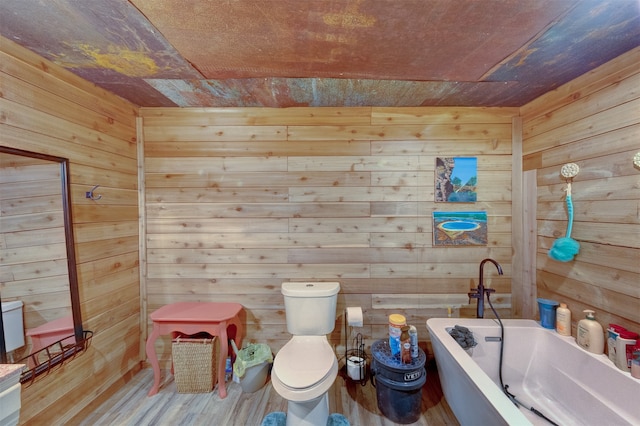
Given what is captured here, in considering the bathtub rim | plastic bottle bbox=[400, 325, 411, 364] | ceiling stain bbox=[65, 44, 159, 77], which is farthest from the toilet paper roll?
ceiling stain bbox=[65, 44, 159, 77]

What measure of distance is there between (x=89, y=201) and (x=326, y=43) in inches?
73.7

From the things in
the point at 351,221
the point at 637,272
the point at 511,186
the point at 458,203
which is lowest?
the point at 637,272

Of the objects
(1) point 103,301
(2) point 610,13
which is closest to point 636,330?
(2) point 610,13

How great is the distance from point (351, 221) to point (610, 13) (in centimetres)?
173

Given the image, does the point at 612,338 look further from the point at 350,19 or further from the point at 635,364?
the point at 350,19

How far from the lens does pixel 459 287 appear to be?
6.89ft

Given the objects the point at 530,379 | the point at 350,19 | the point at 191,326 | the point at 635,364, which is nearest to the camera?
the point at 350,19

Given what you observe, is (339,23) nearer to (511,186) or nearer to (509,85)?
(509,85)

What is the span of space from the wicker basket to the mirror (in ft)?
2.03

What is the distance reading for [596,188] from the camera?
1.51 meters

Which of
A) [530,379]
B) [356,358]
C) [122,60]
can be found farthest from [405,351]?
[122,60]

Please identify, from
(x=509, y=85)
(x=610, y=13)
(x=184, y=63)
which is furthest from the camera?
(x=509, y=85)

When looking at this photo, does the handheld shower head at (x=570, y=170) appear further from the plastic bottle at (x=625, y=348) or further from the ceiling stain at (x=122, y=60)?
the ceiling stain at (x=122, y=60)

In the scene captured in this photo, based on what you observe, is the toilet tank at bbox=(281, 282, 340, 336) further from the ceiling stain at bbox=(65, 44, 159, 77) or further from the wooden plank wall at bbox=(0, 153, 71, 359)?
the ceiling stain at bbox=(65, 44, 159, 77)
